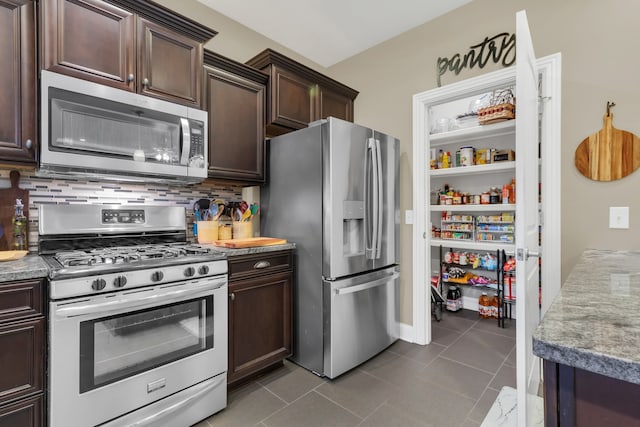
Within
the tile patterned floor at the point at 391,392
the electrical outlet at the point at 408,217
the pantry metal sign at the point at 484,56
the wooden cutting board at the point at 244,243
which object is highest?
the pantry metal sign at the point at 484,56

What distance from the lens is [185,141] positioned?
1.96 meters

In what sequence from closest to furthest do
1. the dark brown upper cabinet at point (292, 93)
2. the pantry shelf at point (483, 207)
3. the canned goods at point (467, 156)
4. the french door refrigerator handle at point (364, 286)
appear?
the french door refrigerator handle at point (364, 286) → the dark brown upper cabinet at point (292, 93) → the pantry shelf at point (483, 207) → the canned goods at point (467, 156)

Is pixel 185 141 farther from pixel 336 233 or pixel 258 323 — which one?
pixel 258 323

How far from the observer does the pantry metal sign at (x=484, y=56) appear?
2.27 meters

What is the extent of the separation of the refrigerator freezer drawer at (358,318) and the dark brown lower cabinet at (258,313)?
0.32 m

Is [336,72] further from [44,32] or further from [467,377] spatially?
[467,377]

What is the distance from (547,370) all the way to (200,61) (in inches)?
91.5

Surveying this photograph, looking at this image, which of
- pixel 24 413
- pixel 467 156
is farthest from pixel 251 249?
pixel 467 156

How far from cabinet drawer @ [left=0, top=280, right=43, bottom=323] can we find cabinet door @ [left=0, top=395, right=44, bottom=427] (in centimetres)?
35

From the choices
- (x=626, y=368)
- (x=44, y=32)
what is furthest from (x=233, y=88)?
(x=626, y=368)

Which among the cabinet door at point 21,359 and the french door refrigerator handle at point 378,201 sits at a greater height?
the french door refrigerator handle at point 378,201

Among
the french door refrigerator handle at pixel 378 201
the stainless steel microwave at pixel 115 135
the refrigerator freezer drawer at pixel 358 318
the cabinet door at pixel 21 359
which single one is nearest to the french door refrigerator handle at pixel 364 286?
the refrigerator freezer drawer at pixel 358 318

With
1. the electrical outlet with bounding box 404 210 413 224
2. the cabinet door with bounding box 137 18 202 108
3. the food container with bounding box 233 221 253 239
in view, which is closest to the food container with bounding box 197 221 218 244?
the food container with bounding box 233 221 253 239

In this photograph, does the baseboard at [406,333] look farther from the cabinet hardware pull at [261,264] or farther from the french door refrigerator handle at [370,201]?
the cabinet hardware pull at [261,264]
